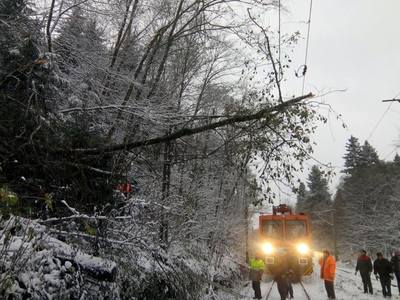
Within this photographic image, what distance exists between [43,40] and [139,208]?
4079mm

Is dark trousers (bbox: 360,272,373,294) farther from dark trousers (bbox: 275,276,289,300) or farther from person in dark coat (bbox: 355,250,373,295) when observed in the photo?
dark trousers (bbox: 275,276,289,300)

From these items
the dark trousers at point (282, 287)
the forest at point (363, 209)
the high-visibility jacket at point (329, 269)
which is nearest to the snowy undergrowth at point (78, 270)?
the dark trousers at point (282, 287)

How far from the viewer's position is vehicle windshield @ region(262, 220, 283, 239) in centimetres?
1914

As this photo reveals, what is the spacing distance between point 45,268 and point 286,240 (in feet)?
49.7

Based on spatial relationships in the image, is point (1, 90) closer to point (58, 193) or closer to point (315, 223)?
point (58, 193)

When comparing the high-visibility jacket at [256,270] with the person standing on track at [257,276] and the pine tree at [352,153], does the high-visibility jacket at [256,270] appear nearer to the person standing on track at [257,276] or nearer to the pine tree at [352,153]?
the person standing on track at [257,276]

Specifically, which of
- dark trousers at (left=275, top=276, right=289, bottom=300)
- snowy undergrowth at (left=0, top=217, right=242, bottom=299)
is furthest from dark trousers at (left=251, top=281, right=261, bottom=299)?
snowy undergrowth at (left=0, top=217, right=242, bottom=299)

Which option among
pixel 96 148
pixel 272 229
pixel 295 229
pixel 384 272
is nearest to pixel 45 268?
pixel 96 148

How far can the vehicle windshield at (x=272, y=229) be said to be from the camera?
1914cm

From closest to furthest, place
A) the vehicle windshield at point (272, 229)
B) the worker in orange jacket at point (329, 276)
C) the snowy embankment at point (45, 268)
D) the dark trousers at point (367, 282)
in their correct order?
1. the snowy embankment at point (45, 268)
2. the worker in orange jacket at point (329, 276)
3. the dark trousers at point (367, 282)
4. the vehicle windshield at point (272, 229)

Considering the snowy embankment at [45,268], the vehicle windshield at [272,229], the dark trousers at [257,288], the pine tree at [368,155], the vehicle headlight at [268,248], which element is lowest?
the dark trousers at [257,288]

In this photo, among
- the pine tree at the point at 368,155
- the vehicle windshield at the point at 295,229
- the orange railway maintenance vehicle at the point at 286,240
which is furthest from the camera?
the pine tree at the point at 368,155

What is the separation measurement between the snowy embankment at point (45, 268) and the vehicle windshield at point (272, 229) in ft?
45.6

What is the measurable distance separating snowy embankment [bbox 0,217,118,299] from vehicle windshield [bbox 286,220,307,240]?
14.0 m
